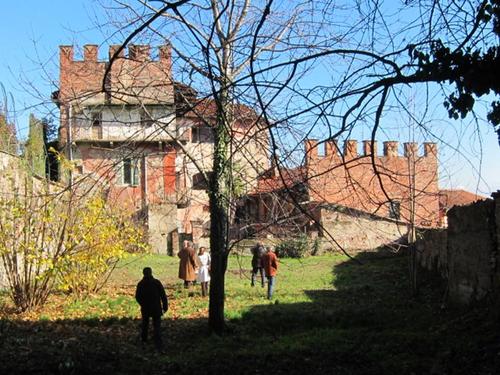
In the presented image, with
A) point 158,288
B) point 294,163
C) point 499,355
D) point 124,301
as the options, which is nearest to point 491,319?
point 499,355

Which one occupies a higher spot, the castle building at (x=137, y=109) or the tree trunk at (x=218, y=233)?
the castle building at (x=137, y=109)

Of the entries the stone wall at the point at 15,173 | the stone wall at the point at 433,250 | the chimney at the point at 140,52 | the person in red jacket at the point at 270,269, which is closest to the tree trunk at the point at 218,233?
the chimney at the point at 140,52

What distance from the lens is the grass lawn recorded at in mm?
8555

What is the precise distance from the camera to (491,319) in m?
9.33

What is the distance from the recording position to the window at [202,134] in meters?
12.6

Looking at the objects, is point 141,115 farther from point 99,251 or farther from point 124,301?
point 124,301

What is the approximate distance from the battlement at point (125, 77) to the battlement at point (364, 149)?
3.90 metres

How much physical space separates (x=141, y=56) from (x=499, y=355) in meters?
8.32

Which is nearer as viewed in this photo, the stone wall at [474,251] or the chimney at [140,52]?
the stone wall at [474,251]

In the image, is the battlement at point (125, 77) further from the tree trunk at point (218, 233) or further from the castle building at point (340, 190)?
the castle building at point (340, 190)

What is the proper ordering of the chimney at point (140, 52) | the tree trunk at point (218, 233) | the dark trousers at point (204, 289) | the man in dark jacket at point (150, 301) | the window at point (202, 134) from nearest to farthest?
the man in dark jacket at point (150, 301), the chimney at point (140, 52), the tree trunk at point (218, 233), the window at point (202, 134), the dark trousers at point (204, 289)

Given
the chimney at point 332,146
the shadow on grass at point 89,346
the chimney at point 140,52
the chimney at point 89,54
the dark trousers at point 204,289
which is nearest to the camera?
the chimney at point 332,146

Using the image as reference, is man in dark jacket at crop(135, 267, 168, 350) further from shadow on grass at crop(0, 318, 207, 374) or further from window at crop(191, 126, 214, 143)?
window at crop(191, 126, 214, 143)

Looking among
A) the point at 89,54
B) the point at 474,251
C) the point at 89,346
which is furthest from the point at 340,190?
the point at 89,54
